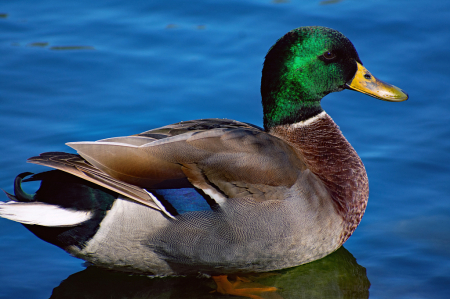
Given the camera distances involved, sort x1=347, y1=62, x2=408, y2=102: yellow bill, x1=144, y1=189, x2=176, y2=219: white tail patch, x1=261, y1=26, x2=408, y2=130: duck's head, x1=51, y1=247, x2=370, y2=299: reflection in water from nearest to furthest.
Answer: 1. x1=144, y1=189, x2=176, y2=219: white tail patch
2. x1=51, y1=247, x2=370, y2=299: reflection in water
3. x1=261, y1=26, x2=408, y2=130: duck's head
4. x1=347, y1=62, x2=408, y2=102: yellow bill

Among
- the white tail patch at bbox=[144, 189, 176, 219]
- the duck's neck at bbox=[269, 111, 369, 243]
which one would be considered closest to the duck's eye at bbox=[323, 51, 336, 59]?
the duck's neck at bbox=[269, 111, 369, 243]

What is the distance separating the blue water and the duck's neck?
42cm

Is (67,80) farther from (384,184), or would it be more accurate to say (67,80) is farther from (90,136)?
(384,184)

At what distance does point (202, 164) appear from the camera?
11.8 ft

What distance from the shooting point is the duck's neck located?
3977 mm

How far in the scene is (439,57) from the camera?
602 centimetres

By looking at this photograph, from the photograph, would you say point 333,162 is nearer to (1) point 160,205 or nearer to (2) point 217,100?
(1) point 160,205

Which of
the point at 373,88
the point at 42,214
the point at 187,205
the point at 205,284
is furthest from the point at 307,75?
the point at 42,214

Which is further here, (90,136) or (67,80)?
(67,80)

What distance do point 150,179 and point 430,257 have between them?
2041 mm

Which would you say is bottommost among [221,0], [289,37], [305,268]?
[305,268]

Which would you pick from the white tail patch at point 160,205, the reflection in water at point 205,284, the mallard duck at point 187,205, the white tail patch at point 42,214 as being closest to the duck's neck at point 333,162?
the mallard duck at point 187,205

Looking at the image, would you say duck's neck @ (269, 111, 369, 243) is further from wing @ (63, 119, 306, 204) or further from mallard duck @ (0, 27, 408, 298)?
wing @ (63, 119, 306, 204)

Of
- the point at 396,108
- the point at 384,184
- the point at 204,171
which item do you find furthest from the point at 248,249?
the point at 396,108
